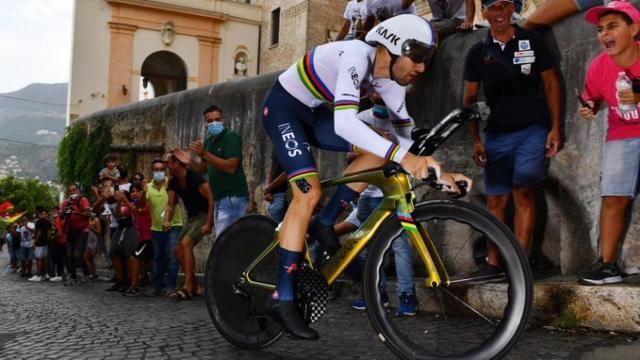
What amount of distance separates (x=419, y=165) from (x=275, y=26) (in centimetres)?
3129

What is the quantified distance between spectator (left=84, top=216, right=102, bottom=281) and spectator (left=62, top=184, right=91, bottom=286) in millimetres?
111

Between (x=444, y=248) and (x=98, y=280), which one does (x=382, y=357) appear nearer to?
(x=444, y=248)

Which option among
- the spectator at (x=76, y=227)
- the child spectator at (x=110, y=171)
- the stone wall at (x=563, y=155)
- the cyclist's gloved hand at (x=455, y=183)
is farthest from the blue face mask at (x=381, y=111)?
the spectator at (x=76, y=227)

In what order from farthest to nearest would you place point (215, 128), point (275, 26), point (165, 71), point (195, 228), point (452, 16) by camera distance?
1. point (165, 71)
2. point (275, 26)
3. point (195, 228)
4. point (452, 16)
5. point (215, 128)

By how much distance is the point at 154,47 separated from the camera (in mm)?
31672

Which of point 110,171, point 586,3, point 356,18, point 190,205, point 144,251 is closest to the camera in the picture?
point 586,3

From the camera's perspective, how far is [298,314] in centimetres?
325

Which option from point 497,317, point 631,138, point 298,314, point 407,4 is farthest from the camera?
point 407,4

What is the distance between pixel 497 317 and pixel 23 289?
8.55 metres

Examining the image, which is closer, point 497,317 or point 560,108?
point 497,317

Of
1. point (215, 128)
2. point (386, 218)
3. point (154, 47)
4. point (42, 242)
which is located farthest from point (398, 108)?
point (154, 47)

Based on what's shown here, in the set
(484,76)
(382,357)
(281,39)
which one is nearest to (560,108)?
(484,76)

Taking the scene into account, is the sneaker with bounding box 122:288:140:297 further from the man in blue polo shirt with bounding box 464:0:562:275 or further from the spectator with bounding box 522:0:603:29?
the spectator with bounding box 522:0:603:29

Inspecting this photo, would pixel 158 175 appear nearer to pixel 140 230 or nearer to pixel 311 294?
pixel 140 230
